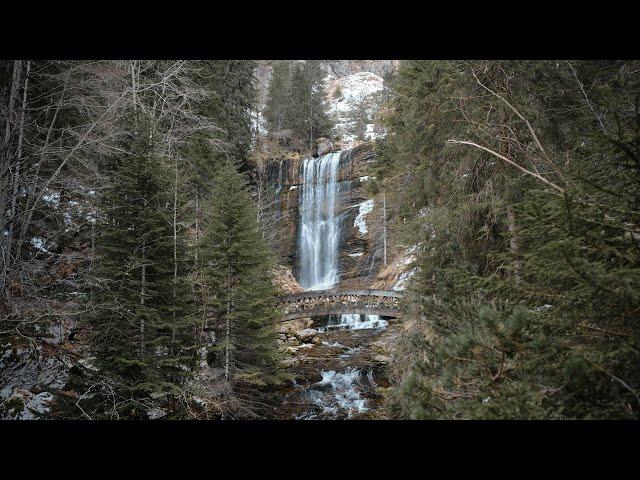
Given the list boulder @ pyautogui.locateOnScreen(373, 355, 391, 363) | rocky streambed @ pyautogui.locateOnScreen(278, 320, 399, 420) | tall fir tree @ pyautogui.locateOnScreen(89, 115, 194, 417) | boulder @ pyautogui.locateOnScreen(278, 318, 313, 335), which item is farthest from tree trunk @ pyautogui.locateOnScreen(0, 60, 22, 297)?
boulder @ pyautogui.locateOnScreen(278, 318, 313, 335)

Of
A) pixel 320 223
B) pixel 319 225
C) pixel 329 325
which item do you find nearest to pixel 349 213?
pixel 320 223

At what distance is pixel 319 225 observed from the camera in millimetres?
24406

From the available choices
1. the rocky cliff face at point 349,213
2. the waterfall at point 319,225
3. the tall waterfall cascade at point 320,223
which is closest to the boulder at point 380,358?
the rocky cliff face at point 349,213

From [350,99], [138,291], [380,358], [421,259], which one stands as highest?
[350,99]

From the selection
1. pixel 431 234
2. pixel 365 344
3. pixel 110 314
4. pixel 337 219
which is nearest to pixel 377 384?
pixel 365 344

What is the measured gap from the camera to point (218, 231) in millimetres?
8289

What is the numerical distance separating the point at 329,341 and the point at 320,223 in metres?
11.5

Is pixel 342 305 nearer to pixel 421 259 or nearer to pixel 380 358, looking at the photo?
pixel 380 358

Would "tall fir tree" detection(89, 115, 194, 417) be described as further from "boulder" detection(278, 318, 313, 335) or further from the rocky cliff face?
the rocky cliff face

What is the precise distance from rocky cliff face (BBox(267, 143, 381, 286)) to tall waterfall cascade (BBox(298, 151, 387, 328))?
34 cm

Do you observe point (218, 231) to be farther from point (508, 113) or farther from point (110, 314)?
point (508, 113)

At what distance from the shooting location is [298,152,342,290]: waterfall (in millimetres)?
23312
